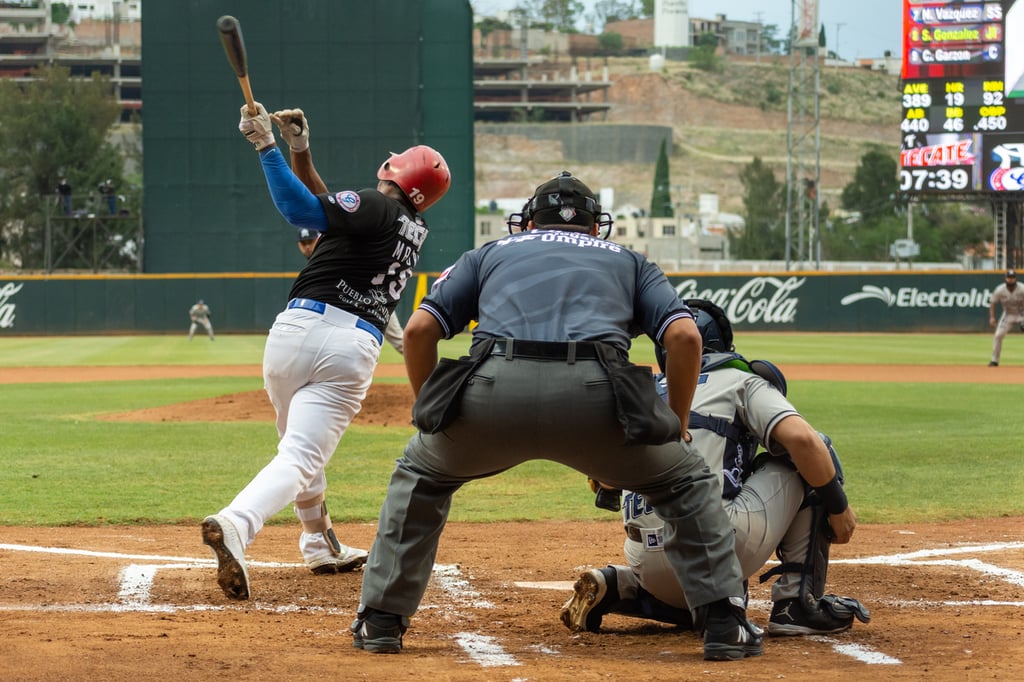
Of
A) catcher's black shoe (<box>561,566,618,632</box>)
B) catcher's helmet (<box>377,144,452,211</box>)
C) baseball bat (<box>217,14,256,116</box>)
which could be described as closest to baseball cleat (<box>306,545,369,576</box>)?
catcher's black shoe (<box>561,566,618,632</box>)

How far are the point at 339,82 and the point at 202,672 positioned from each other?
123 feet

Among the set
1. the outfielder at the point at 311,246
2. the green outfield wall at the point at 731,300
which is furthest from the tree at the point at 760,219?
the outfielder at the point at 311,246

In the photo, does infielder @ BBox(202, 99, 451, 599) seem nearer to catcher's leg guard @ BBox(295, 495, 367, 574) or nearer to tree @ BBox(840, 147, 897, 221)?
catcher's leg guard @ BBox(295, 495, 367, 574)

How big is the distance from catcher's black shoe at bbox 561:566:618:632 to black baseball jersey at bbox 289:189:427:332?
1.65 m

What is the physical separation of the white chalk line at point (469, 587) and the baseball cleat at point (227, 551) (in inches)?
Answer: 5.9

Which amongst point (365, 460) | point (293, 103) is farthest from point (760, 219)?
point (365, 460)

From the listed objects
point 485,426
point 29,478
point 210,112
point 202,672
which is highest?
point 210,112

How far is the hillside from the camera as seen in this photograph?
12900 cm

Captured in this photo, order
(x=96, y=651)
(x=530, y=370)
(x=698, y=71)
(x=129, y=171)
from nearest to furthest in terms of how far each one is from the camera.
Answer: (x=530, y=370) < (x=96, y=651) < (x=129, y=171) < (x=698, y=71)

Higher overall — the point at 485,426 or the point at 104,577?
the point at 485,426

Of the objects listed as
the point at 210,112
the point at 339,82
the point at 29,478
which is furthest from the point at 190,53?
the point at 29,478

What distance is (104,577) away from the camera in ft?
20.1

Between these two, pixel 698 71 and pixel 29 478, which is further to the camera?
pixel 698 71

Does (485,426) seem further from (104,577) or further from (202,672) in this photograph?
(104,577)
